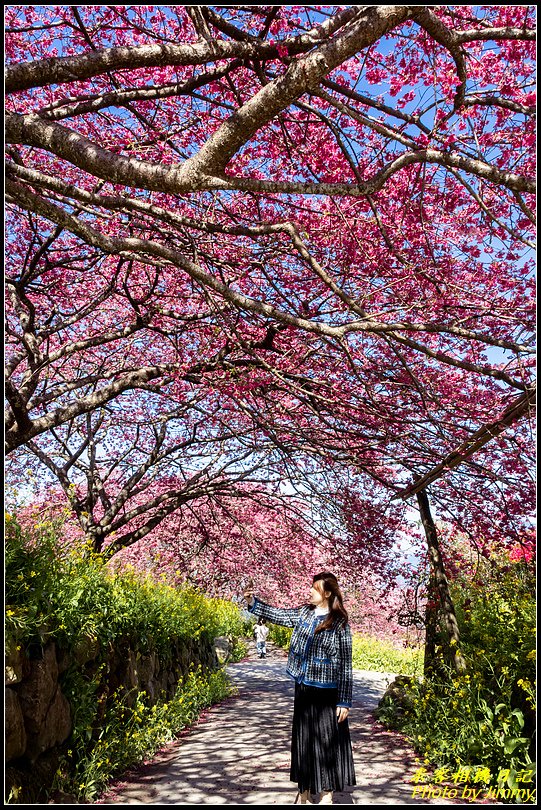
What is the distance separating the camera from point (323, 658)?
495 cm

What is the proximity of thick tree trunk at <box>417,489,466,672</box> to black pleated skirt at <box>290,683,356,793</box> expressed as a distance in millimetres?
2633

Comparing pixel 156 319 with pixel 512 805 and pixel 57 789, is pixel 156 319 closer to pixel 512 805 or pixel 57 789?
pixel 57 789

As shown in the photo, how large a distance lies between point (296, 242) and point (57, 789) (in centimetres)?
462

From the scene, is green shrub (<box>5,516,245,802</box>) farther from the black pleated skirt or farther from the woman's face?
the woman's face

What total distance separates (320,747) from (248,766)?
2.12 meters

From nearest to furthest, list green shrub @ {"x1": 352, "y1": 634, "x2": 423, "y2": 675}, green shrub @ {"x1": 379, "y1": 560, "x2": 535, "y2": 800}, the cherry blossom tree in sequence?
the cherry blossom tree
green shrub @ {"x1": 379, "y1": 560, "x2": 535, "y2": 800}
green shrub @ {"x1": 352, "y1": 634, "x2": 423, "y2": 675}

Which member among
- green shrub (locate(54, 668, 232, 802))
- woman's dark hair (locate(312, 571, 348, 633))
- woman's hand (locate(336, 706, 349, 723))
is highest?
woman's dark hair (locate(312, 571, 348, 633))

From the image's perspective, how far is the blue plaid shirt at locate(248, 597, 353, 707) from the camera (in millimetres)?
4895

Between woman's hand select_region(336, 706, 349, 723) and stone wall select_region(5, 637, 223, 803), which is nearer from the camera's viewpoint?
stone wall select_region(5, 637, 223, 803)

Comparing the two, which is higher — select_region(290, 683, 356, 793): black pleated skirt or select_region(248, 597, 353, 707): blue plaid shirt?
select_region(248, 597, 353, 707): blue plaid shirt

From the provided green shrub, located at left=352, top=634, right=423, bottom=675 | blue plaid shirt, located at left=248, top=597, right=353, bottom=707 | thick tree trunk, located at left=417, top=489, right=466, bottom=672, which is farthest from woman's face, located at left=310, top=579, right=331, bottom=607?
green shrub, located at left=352, top=634, right=423, bottom=675

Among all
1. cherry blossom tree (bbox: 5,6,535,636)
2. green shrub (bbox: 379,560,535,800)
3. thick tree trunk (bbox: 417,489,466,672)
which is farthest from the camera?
thick tree trunk (bbox: 417,489,466,672)

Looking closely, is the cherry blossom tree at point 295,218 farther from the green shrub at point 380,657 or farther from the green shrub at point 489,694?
the green shrub at point 380,657

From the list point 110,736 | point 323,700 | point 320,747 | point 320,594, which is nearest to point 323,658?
point 323,700
